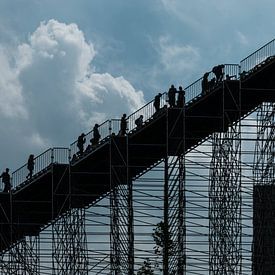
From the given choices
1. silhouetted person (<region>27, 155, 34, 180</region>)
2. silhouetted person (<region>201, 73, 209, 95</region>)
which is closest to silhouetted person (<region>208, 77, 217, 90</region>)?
silhouetted person (<region>201, 73, 209, 95</region>)

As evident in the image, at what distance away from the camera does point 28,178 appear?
227ft

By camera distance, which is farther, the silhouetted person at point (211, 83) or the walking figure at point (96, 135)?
the walking figure at point (96, 135)

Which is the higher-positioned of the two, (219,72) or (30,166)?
(219,72)

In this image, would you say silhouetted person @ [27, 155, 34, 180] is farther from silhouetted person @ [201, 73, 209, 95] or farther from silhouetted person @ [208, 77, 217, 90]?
silhouetted person @ [208, 77, 217, 90]

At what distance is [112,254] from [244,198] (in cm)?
699

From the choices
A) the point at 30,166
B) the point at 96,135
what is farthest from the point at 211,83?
the point at 30,166

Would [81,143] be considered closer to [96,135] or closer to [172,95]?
[96,135]

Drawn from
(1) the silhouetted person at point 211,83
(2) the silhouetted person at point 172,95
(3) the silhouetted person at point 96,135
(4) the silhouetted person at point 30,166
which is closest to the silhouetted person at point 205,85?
(1) the silhouetted person at point 211,83

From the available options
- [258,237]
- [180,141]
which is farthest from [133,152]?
[258,237]

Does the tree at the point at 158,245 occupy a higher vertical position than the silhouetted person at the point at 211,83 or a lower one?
lower

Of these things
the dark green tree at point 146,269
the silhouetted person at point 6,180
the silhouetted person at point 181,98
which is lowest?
the dark green tree at point 146,269

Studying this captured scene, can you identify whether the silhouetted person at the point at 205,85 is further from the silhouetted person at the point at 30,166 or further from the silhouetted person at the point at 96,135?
the silhouetted person at the point at 30,166

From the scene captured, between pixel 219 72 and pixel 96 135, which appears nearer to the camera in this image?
pixel 219 72

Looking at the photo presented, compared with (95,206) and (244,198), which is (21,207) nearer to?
(95,206)
